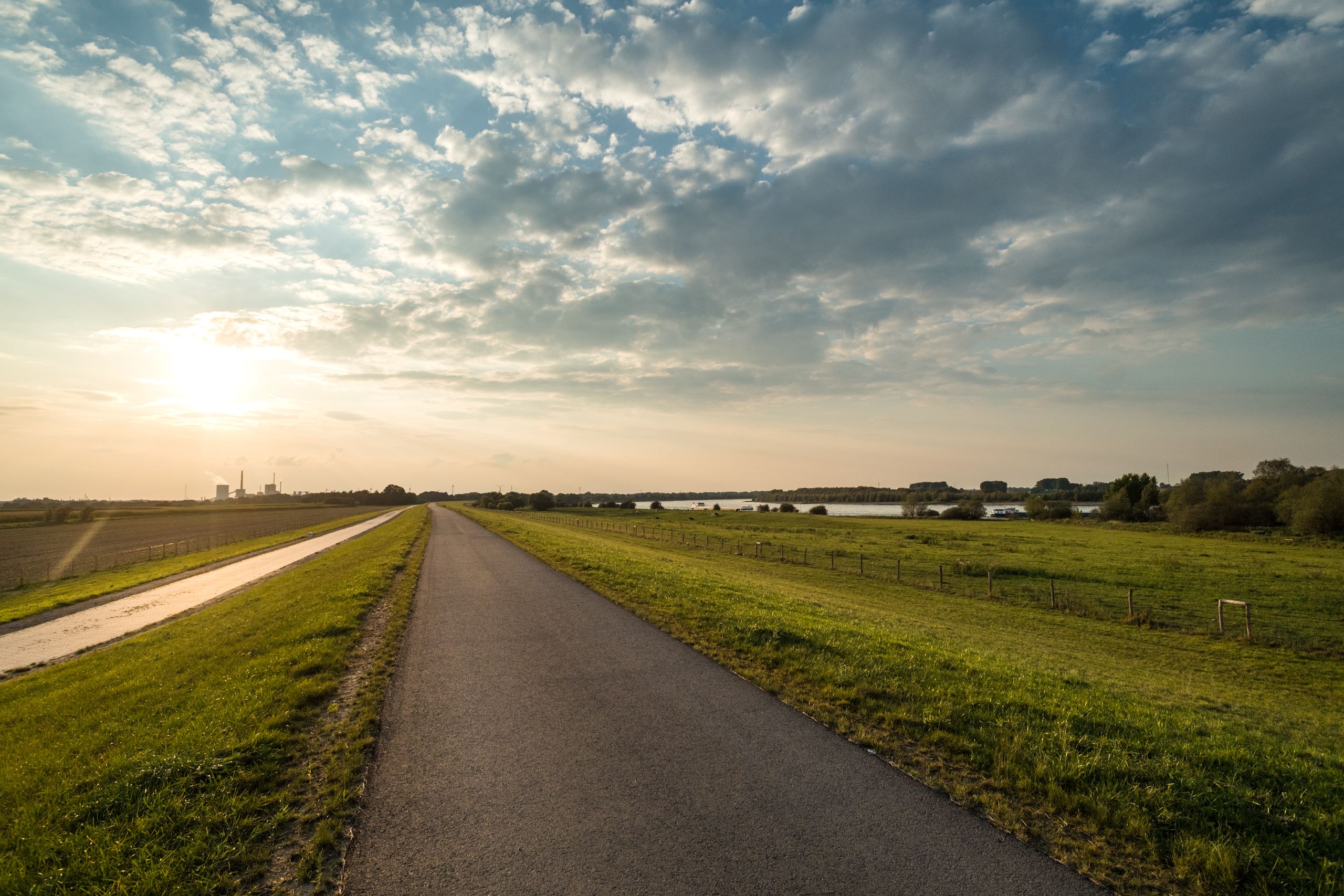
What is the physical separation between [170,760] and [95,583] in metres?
35.5

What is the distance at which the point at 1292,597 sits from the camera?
29281 mm

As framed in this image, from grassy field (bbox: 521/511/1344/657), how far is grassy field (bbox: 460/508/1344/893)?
19.5 feet

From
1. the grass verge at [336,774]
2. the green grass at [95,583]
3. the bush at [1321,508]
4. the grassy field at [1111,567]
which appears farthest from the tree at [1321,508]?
the green grass at [95,583]

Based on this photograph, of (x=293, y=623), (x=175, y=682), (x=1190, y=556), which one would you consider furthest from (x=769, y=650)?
(x=1190, y=556)

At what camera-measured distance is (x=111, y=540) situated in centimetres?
6272

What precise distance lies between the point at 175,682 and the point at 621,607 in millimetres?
9477

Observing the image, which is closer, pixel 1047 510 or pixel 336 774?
pixel 336 774

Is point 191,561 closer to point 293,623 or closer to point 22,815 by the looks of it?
point 293,623

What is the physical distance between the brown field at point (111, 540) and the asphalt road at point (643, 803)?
42.7 metres

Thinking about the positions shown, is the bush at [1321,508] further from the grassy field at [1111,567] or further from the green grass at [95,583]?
the green grass at [95,583]

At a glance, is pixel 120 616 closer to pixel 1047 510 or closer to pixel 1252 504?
pixel 1252 504

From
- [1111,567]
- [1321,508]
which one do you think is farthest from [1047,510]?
[1111,567]

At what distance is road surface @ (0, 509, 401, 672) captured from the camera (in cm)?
1642

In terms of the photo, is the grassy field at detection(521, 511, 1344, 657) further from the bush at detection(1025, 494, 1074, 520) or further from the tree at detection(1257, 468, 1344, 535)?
the bush at detection(1025, 494, 1074, 520)
